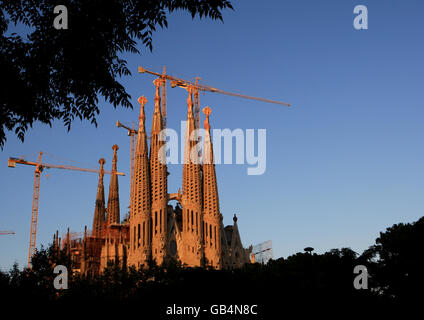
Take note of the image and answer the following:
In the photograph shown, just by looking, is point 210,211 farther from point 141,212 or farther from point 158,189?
point 141,212

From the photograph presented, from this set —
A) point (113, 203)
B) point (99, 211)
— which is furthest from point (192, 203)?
point (99, 211)

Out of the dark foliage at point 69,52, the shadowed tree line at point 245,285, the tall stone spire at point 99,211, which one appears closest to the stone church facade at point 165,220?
the tall stone spire at point 99,211

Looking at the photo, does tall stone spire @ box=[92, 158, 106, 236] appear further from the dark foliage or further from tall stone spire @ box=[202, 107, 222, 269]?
the dark foliage

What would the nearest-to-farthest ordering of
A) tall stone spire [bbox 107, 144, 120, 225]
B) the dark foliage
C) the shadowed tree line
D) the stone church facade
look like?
the dark foliage < the shadowed tree line < the stone church facade < tall stone spire [bbox 107, 144, 120, 225]

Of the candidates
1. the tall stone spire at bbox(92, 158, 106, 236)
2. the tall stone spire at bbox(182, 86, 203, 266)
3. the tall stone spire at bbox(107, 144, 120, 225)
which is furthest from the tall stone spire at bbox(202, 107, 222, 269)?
the tall stone spire at bbox(107, 144, 120, 225)

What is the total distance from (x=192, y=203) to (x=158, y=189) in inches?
187

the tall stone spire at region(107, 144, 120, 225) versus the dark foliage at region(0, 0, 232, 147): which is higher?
the tall stone spire at region(107, 144, 120, 225)

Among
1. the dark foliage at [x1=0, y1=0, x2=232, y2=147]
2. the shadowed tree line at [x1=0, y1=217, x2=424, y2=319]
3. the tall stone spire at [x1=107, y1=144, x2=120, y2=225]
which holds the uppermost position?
the tall stone spire at [x1=107, y1=144, x2=120, y2=225]

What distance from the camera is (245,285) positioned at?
83.1ft

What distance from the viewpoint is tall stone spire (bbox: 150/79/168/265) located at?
5631cm

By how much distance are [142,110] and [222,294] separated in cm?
4308

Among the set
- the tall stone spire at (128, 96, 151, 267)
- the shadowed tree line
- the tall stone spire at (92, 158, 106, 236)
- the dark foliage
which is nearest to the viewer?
the dark foliage

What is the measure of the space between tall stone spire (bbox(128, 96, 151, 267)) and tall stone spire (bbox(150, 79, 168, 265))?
1.96 feet

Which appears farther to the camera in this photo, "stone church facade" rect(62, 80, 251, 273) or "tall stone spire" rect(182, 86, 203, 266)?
"tall stone spire" rect(182, 86, 203, 266)
